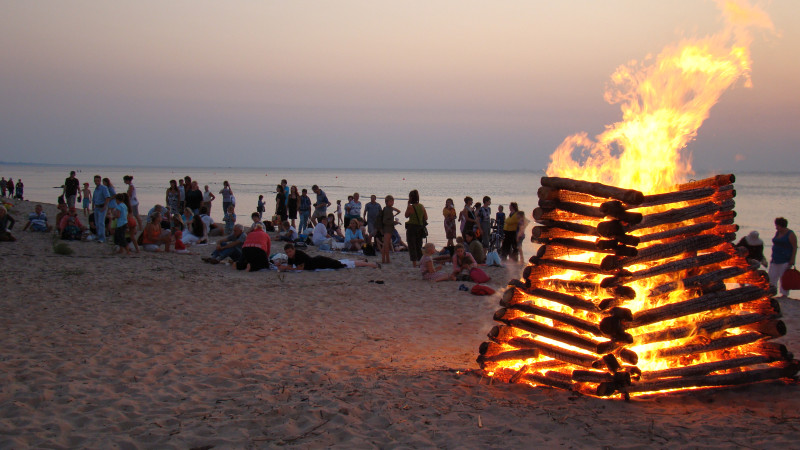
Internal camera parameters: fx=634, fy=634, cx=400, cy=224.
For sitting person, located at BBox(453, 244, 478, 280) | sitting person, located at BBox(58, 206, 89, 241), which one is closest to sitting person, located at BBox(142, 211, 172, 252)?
sitting person, located at BBox(58, 206, 89, 241)

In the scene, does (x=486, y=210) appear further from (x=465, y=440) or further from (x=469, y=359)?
(x=465, y=440)

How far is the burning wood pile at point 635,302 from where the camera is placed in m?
5.93

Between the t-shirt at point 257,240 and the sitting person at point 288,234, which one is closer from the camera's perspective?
the t-shirt at point 257,240

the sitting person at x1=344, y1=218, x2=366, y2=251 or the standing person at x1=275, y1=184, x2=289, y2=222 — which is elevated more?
the standing person at x1=275, y1=184, x2=289, y2=222

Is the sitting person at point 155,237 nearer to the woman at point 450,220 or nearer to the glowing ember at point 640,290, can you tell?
the woman at point 450,220

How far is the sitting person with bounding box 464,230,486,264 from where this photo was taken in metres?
16.7

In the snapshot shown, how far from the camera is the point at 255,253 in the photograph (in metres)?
14.9

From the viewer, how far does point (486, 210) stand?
19.4m

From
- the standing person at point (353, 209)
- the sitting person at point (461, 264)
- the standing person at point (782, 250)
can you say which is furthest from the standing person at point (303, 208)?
the standing person at point (782, 250)

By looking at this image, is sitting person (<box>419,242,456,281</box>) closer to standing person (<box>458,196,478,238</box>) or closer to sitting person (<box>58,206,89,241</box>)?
standing person (<box>458,196,478,238</box>)

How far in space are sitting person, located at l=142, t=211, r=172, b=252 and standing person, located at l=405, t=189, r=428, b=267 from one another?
715 cm

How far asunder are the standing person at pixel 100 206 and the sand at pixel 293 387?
324 inches

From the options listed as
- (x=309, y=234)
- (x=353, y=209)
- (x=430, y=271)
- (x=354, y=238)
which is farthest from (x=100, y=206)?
(x=430, y=271)

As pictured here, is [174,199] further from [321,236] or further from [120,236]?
[321,236]
